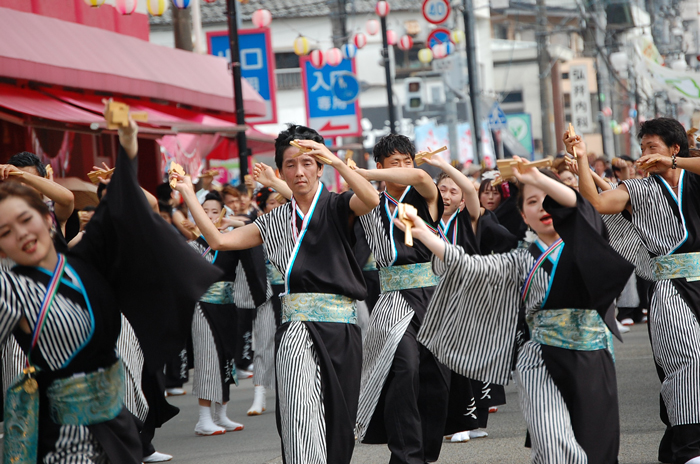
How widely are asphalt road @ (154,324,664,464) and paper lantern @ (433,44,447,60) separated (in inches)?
500

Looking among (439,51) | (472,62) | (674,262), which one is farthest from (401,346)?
(439,51)

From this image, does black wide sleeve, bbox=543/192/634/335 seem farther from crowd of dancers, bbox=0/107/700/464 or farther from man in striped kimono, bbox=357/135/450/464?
man in striped kimono, bbox=357/135/450/464

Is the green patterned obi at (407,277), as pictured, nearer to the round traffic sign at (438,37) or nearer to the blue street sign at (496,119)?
the blue street sign at (496,119)

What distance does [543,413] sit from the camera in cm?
441

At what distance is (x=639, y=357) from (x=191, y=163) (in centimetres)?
786

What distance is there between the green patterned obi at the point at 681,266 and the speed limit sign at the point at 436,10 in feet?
44.1

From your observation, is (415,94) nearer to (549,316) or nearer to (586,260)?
(549,316)

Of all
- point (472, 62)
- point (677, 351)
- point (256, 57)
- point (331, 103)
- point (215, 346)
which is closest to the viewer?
point (677, 351)

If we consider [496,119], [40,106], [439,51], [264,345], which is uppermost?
[439,51]

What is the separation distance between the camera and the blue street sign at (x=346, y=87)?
16.0m

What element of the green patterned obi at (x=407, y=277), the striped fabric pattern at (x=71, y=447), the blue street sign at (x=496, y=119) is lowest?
the striped fabric pattern at (x=71, y=447)

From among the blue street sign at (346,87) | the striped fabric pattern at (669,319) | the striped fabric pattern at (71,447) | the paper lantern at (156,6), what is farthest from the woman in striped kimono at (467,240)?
the blue street sign at (346,87)

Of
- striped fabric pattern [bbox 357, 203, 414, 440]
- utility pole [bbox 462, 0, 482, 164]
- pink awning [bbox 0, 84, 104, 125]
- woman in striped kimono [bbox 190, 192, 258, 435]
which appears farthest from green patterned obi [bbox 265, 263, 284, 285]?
utility pole [bbox 462, 0, 482, 164]

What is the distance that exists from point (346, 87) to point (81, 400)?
12.9 metres
